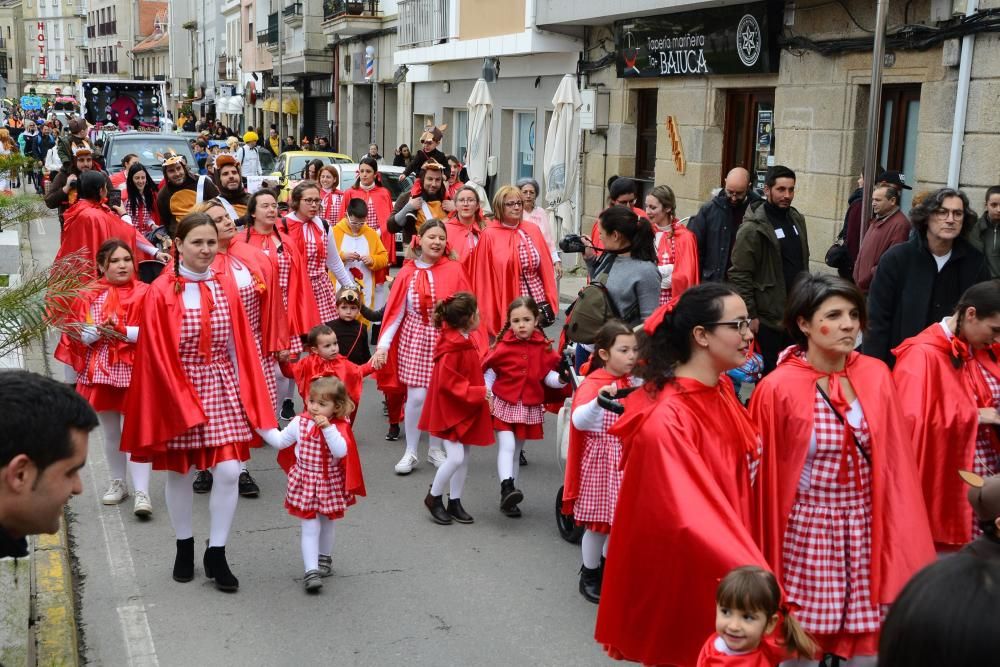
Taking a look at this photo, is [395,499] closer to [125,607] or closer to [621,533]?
[125,607]

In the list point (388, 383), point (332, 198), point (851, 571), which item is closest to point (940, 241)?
point (851, 571)

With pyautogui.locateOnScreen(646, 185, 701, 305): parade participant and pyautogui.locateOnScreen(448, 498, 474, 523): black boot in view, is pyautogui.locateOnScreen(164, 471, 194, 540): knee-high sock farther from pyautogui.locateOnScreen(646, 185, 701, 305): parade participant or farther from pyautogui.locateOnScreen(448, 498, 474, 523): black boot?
pyautogui.locateOnScreen(646, 185, 701, 305): parade participant

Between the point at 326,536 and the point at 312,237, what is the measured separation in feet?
12.6

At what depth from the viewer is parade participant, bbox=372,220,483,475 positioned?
8109mm

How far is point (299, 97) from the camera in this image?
45.5 meters

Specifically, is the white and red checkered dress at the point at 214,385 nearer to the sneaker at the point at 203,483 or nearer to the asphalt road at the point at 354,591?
the asphalt road at the point at 354,591

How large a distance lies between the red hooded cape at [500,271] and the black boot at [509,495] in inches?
81.4

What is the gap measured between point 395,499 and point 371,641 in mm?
2196

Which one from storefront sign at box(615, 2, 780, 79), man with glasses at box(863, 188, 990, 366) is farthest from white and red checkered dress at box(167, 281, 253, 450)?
storefront sign at box(615, 2, 780, 79)

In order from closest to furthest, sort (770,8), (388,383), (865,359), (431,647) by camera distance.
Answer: (865,359) < (431,647) < (388,383) < (770,8)

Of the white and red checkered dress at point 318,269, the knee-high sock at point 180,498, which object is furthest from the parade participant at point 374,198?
the knee-high sock at point 180,498

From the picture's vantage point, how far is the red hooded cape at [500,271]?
8.94 meters

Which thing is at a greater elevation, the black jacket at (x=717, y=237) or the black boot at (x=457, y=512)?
the black jacket at (x=717, y=237)

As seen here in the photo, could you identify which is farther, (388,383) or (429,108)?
(429,108)
